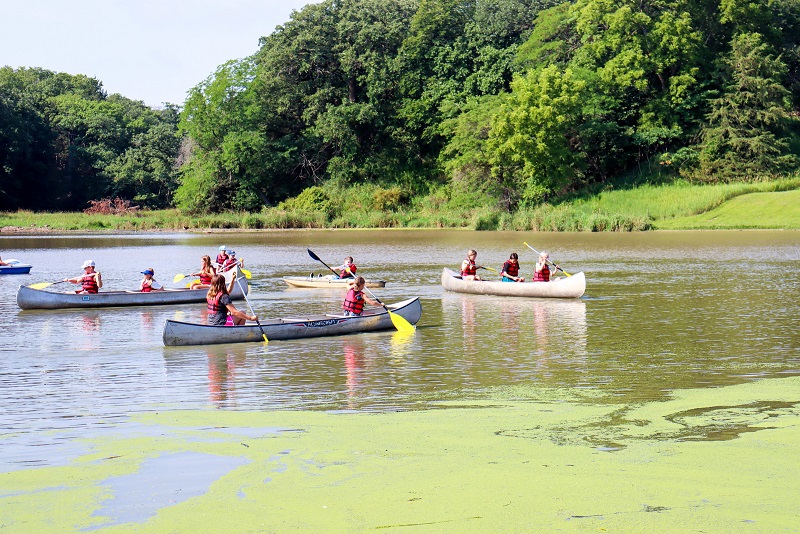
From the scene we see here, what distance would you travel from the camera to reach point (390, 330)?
19.5m

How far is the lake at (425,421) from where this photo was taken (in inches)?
293

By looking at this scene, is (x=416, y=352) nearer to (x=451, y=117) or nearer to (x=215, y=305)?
(x=215, y=305)

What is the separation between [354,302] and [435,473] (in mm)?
11206

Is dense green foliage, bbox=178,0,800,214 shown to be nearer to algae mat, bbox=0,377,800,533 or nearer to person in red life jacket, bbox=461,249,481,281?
person in red life jacket, bbox=461,249,481,281

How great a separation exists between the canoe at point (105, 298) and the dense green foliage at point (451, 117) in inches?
1478

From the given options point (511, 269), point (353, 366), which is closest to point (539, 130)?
point (511, 269)

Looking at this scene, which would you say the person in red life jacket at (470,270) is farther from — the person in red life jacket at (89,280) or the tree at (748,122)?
the tree at (748,122)

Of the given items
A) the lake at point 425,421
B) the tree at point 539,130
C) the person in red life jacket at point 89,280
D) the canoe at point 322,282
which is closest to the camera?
the lake at point 425,421

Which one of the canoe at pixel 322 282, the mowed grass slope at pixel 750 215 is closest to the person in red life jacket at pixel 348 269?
the canoe at pixel 322 282

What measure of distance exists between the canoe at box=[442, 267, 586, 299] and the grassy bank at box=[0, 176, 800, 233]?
31.8m

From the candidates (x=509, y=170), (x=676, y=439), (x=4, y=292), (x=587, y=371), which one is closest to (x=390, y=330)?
(x=587, y=371)

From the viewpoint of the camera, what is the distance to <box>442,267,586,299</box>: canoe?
24.5 meters

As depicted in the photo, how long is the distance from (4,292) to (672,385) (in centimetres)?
2342

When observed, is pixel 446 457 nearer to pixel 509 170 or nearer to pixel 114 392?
pixel 114 392
